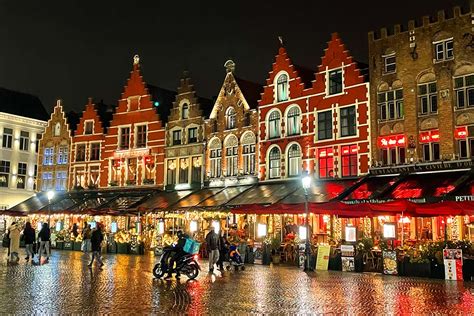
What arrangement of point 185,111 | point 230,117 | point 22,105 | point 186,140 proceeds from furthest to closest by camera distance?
1. point 22,105
2. point 185,111
3. point 186,140
4. point 230,117

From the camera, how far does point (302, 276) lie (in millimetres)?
20281

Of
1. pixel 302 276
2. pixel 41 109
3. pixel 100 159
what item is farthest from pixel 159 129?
pixel 302 276

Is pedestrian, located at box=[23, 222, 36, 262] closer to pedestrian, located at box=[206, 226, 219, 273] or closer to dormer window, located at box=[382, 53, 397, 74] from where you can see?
pedestrian, located at box=[206, 226, 219, 273]

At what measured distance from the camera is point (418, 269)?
21.2 m

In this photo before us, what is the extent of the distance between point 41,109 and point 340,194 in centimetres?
3915

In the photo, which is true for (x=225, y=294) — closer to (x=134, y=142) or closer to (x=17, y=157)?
(x=134, y=142)

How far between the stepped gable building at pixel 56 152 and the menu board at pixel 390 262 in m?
32.4

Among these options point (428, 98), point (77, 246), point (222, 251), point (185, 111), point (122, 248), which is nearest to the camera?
point (222, 251)

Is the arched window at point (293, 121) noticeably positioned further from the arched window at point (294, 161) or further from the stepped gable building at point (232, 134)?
the stepped gable building at point (232, 134)

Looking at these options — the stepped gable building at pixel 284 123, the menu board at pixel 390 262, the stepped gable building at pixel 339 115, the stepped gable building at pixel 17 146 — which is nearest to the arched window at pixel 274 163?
the stepped gable building at pixel 284 123

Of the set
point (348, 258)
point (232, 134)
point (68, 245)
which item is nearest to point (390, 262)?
point (348, 258)

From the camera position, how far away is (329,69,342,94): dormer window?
3225 cm

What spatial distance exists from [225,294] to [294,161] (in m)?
20.2

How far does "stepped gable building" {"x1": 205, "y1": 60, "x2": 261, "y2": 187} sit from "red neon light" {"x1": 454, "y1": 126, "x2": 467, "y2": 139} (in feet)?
42.1
